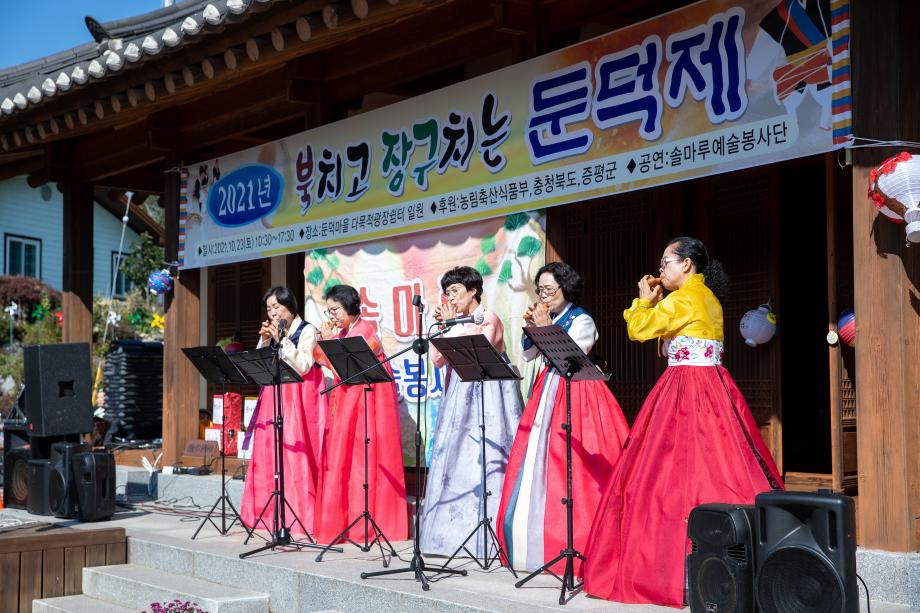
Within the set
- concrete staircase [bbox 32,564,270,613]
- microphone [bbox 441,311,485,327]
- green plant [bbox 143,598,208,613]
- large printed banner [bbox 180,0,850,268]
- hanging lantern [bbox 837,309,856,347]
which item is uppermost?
large printed banner [bbox 180,0,850,268]

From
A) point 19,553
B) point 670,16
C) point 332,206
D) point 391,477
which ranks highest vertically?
point 670,16

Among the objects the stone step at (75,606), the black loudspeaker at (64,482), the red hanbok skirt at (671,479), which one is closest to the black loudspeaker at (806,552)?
the red hanbok skirt at (671,479)

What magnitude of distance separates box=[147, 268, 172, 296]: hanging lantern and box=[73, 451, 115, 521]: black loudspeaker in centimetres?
191

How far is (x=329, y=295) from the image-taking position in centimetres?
754

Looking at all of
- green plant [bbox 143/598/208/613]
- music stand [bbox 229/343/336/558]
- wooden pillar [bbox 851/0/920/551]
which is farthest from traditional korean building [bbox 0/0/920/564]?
green plant [bbox 143/598/208/613]

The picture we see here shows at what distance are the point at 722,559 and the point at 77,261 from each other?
9282 mm

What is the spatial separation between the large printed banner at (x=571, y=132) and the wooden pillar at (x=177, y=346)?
0.94 m

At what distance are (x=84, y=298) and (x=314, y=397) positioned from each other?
511 cm

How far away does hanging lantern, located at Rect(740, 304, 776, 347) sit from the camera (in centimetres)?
686

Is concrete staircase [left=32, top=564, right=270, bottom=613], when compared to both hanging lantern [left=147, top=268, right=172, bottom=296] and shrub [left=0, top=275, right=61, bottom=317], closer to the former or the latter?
hanging lantern [left=147, top=268, right=172, bottom=296]

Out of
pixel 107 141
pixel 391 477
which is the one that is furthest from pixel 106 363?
pixel 391 477

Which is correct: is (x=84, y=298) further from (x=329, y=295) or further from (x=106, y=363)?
(x=329, y=295)

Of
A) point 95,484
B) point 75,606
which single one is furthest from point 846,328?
point 95,484

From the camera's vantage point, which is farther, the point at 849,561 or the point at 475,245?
the point at 475,245
